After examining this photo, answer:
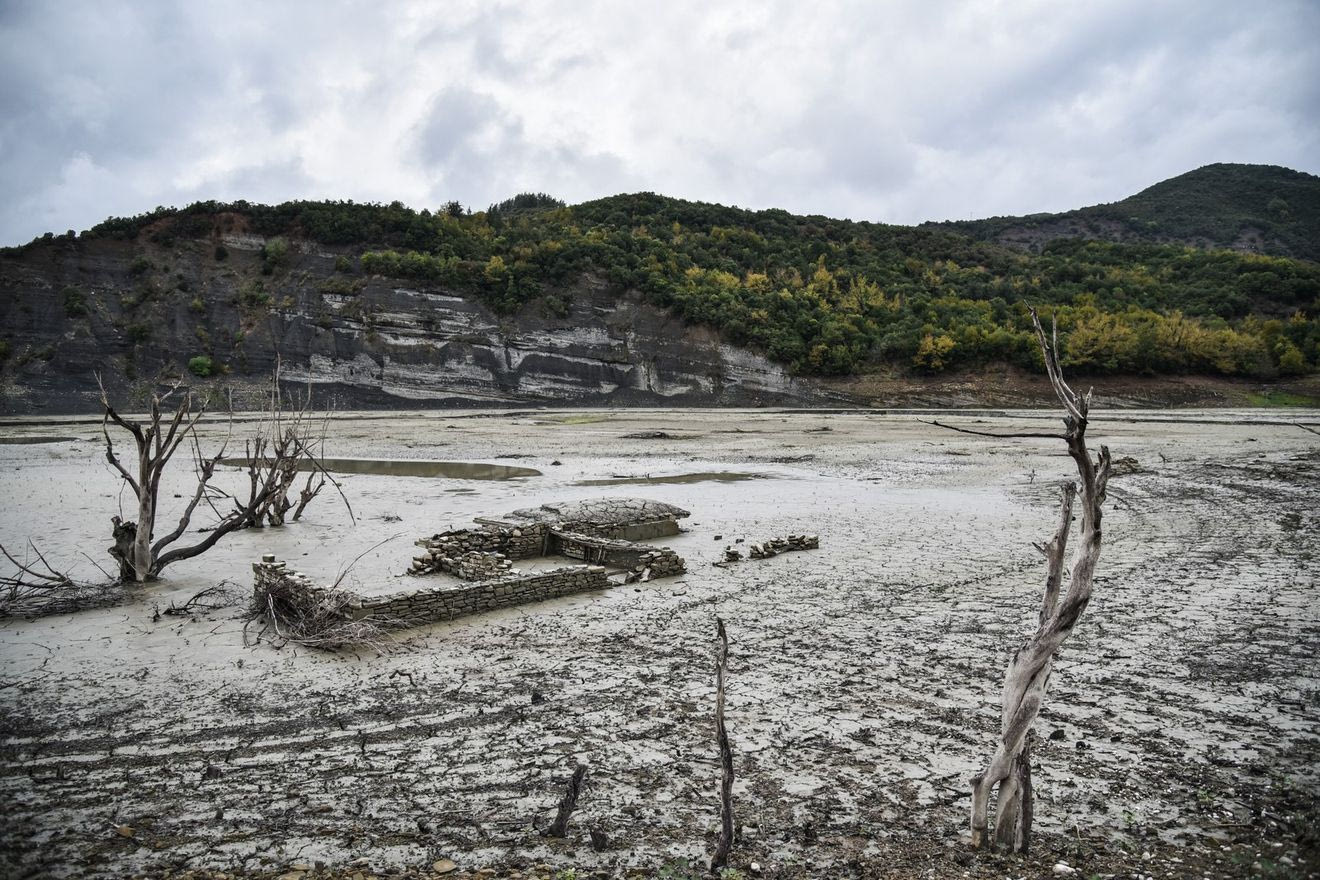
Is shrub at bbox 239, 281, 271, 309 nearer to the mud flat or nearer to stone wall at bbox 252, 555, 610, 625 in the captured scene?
the mud flat

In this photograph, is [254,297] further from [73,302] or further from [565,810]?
[565,810]

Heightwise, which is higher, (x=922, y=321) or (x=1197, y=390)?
(x=922, y=321)

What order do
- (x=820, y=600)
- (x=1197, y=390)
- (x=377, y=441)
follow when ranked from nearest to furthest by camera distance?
(x=820, y=600) → (x=377, y=441) → (x=1197, y=390)

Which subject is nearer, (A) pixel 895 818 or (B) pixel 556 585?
(A) pixel 895 818

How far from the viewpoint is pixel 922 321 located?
67500mm

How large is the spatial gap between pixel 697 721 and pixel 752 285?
71188 mm

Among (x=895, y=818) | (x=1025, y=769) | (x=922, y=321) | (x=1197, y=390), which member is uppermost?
(x=922, y=321)

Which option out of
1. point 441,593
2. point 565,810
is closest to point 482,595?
point 441,593

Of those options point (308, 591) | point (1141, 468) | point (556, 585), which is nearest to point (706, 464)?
point (1141, 468)

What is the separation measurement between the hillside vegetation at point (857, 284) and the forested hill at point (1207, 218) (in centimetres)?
4249

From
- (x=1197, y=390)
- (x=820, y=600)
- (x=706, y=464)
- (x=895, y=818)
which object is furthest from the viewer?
(x=1197, y=390)

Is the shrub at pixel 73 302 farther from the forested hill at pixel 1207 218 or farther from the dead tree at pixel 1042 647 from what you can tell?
the forested hill at pixel 1207 218

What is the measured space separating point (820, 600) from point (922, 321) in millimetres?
62681

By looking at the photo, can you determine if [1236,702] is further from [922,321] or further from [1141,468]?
[922,321]
